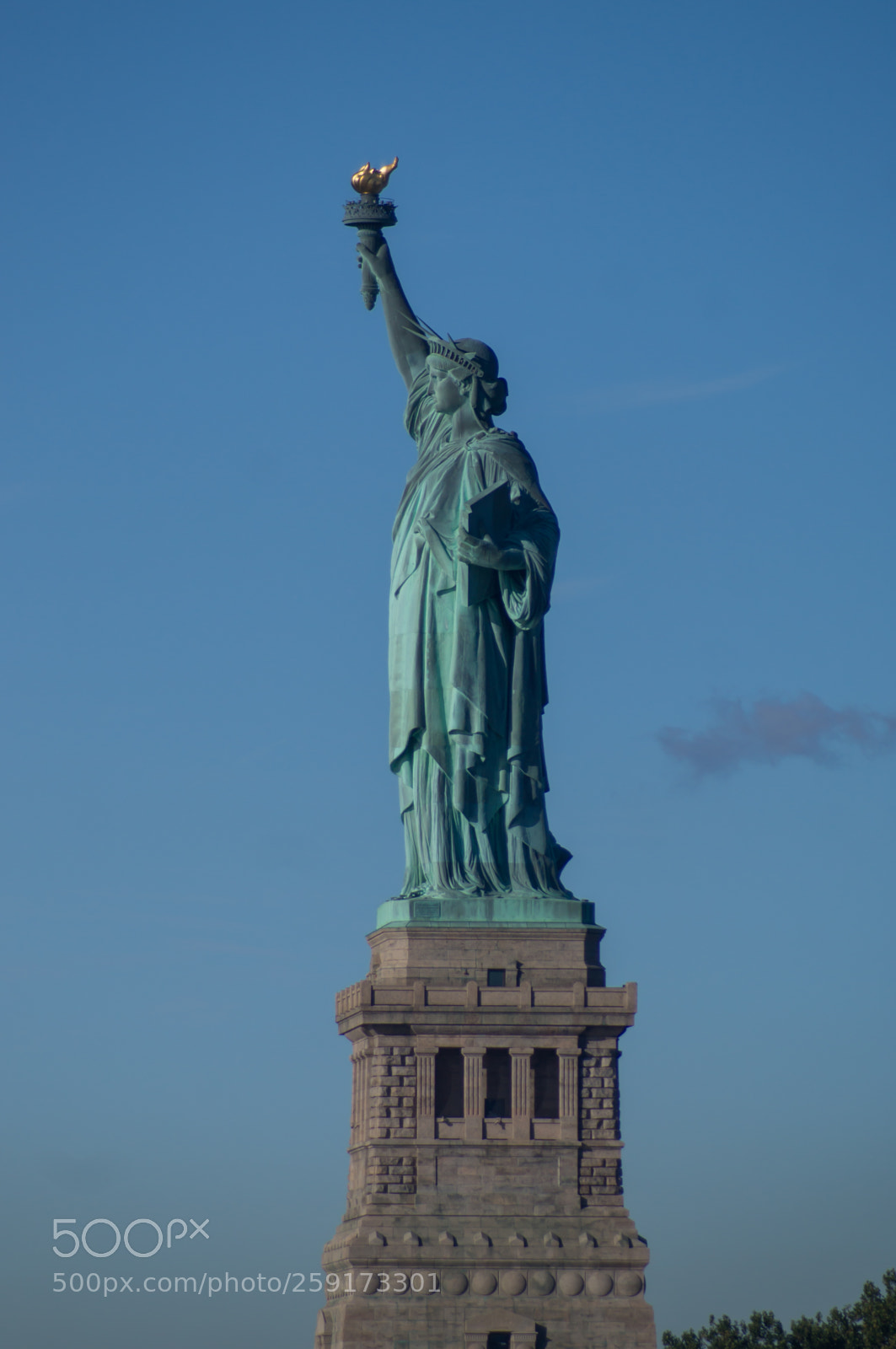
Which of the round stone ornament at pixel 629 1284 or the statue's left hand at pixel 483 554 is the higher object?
the statue's left hand at pixel 483 554

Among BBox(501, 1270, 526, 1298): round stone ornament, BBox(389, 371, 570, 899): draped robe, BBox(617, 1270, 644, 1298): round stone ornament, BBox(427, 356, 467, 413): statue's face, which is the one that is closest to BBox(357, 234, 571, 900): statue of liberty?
BBox(389, 371, 570, 899): draped robe

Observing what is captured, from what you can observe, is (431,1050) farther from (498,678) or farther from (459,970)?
(498,678)

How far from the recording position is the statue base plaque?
1676 inches

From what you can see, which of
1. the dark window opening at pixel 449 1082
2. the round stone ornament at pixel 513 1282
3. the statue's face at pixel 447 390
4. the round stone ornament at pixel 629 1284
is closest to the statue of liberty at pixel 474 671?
the statue's face at pixel 447 390

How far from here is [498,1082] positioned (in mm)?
44062

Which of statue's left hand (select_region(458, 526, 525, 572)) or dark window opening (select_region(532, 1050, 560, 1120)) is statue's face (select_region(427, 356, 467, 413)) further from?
dark window opening (select_region(532, 1050, 560, 1120))

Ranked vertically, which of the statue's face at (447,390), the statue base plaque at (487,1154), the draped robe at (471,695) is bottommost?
the statue base plaque at (487,1154)

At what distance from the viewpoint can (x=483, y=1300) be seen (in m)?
42.6

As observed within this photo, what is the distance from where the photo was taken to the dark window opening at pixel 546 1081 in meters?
44.0

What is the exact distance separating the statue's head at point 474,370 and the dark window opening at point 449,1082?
10723mm

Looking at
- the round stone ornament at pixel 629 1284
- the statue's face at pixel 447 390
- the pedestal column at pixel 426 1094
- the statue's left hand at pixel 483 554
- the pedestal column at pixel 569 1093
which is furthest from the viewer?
the statue's face at pixel 447 390

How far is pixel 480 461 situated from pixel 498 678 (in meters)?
3.75

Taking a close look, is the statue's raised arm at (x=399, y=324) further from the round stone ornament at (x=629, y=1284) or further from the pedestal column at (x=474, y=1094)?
the round stone ornament at (x=629, y=1284)

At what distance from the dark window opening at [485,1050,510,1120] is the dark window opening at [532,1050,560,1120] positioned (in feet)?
1.46
